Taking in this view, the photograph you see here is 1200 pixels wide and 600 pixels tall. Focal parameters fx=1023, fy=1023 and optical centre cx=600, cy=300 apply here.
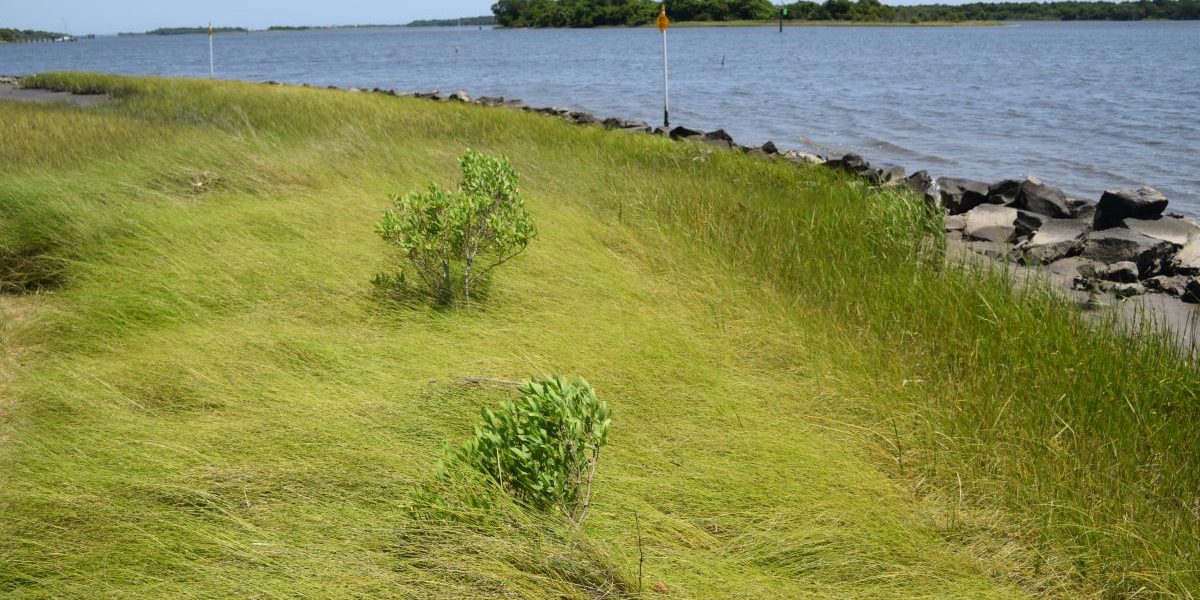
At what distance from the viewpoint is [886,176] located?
39.0ft

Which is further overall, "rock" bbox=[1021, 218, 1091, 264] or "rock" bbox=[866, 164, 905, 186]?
"rock" bbox=[866, 164, 905, 186]

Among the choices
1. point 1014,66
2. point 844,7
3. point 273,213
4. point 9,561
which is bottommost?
point 9,561

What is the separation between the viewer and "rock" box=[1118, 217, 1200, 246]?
30.4 ft

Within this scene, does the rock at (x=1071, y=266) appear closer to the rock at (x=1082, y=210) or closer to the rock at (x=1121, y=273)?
the rock at (x=1121, y=273)

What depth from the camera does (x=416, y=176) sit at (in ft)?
31.1

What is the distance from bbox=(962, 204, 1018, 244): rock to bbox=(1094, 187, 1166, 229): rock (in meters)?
0.82

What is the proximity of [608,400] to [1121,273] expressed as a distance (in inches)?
225

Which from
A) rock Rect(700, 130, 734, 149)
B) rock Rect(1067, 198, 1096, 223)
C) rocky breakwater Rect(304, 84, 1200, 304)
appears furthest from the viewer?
rock Rect(700, 130, 734, 149)

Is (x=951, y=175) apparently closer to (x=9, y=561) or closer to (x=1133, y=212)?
(x=1133, y=212)

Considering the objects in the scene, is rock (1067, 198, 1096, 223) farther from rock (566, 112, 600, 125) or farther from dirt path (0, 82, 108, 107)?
dirt path (0, 82, 108, 107)

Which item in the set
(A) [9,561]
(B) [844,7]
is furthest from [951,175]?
(B) [844,7]

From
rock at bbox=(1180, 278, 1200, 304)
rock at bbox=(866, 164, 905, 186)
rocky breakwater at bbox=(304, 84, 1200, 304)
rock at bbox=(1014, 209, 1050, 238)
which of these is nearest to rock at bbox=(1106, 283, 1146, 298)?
rocky breakwater at bbox=(304, 84, 1200, 304)

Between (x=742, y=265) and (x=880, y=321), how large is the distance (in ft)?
4.81

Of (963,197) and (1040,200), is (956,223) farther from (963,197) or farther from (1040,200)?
(963,197)
